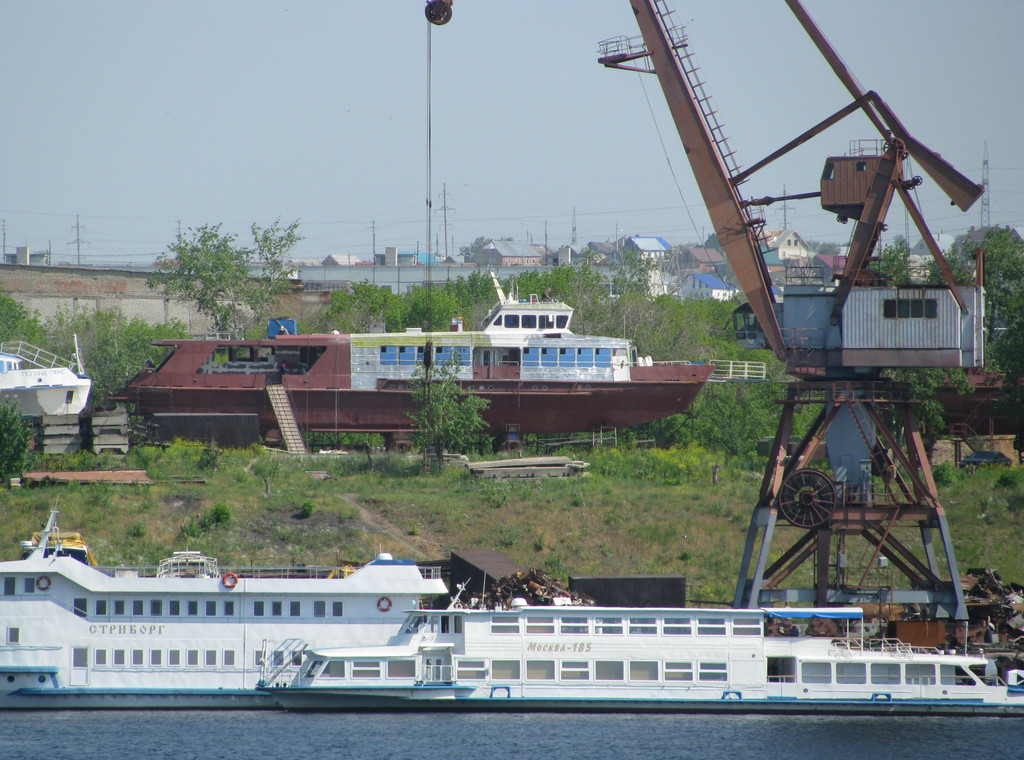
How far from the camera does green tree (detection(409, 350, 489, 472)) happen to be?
49.8 m

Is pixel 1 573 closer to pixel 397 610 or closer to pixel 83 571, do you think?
pixel 83 571

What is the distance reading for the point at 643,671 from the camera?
3077cm

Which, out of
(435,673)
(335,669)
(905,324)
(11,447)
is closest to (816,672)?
(905,324)

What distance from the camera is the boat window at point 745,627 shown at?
3094cm

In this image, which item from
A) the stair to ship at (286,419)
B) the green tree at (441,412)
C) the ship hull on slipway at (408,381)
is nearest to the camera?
the green tree at (441,412)

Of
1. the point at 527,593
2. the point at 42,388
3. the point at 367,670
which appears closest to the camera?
the point at 367,670

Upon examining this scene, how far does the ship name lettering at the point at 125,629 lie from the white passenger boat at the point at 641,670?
378cm

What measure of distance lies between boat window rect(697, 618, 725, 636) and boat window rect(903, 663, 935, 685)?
4956 mm

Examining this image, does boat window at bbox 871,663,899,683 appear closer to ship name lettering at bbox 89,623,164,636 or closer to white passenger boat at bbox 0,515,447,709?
white passenger boat at bbox 0,515,447,709

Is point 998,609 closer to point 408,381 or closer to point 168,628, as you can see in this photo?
point 168,628

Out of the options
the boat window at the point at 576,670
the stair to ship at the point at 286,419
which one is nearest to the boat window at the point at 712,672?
the boat window at the point at 576,670

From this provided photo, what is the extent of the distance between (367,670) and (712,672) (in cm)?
895

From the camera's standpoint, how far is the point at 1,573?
101 ft

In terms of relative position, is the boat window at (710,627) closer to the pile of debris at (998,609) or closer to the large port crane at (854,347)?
the large port crane at (854,347)
